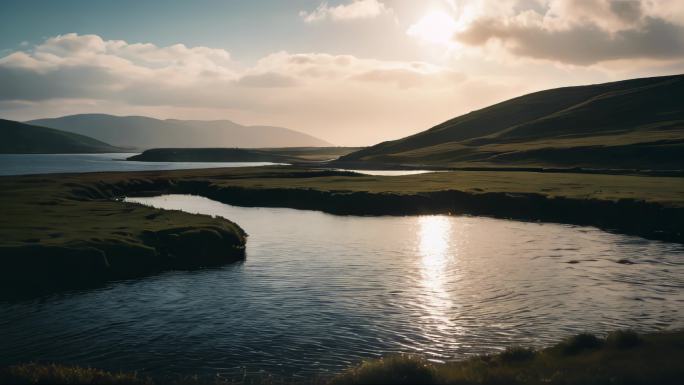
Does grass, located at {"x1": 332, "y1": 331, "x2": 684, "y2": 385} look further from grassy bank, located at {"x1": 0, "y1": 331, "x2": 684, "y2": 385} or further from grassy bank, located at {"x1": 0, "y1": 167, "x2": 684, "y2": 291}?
grassy bank, located at {"x1": 0, "y1": 167, "x2": 684, "y2": 291}

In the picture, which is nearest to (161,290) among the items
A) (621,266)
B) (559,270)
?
(559,270)

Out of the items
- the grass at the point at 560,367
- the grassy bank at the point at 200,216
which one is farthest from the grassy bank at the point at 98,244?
the grass at the point at 560,367

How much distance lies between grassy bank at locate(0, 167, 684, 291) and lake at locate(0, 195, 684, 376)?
133 inches

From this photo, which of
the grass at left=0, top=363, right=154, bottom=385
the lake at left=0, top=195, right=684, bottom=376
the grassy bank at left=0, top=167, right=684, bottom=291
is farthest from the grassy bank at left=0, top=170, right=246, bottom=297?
the grass at left=0, top=363, right=154, bottom=385

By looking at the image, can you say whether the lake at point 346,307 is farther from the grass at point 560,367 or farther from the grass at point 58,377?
the grass at point 560,367

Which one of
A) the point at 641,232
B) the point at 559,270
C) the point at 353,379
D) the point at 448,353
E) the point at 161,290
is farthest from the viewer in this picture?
the point at 641,232

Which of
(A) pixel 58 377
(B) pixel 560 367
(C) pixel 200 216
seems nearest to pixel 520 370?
(B) pixel 560 367

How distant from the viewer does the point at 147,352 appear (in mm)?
25812

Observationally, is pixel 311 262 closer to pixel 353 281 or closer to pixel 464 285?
pixel 353 281

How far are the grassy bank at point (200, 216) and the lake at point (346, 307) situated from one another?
11.1 feet

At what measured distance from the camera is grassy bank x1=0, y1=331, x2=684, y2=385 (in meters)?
19.5

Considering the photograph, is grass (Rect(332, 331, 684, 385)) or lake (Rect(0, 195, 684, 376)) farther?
lake (Rect(0, 195, 684, 376))

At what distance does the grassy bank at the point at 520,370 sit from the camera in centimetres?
1950

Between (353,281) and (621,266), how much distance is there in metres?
20.9
